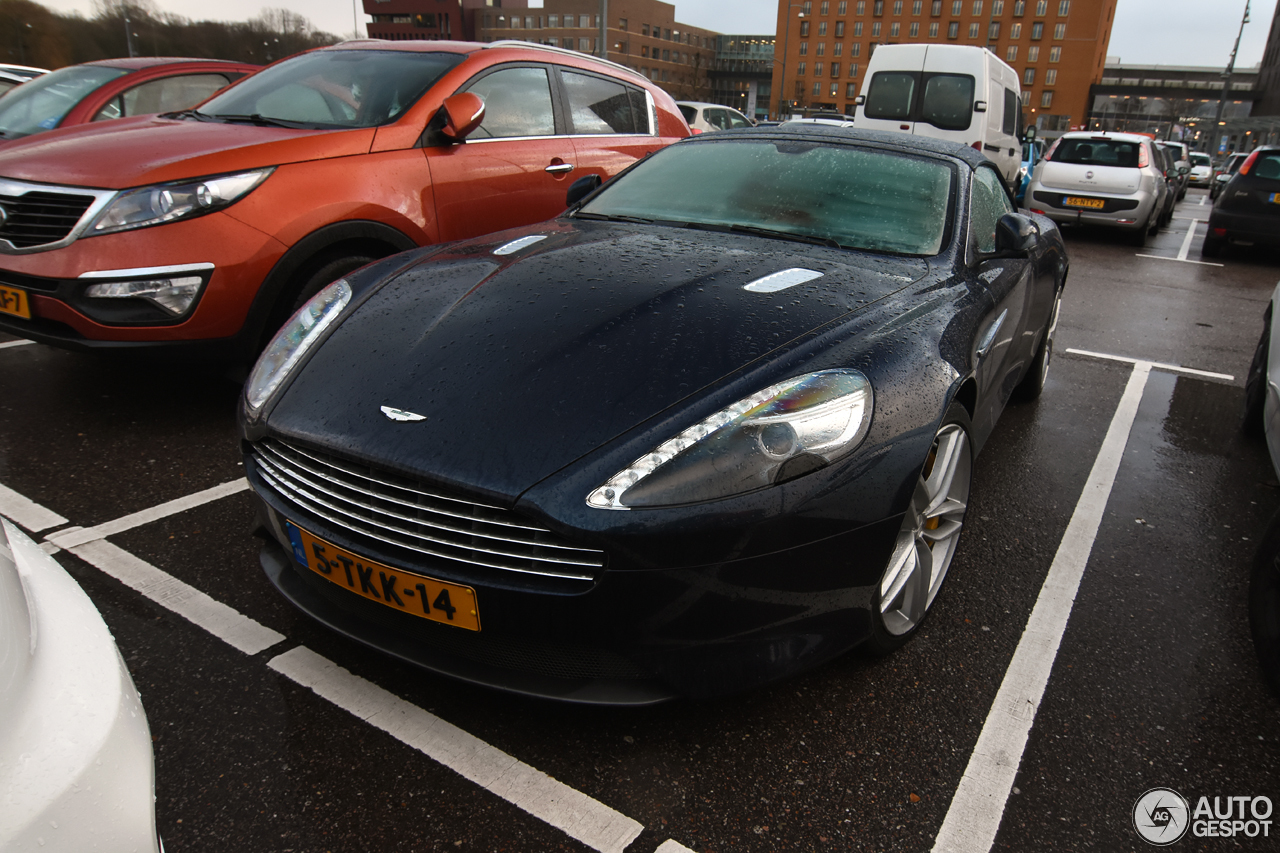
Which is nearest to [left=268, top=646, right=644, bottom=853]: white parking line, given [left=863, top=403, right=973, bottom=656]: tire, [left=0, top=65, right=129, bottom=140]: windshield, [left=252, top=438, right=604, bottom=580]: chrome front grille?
[left=252, top=438, right=604, bottom=580]: chrome front grille

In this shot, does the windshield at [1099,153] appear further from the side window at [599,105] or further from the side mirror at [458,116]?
the side mirror at [458,116]

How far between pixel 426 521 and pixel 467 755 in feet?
1.79

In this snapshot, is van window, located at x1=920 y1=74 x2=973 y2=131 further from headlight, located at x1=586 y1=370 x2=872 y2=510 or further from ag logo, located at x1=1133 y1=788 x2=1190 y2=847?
ag logo, located at x1=1133 y1=788 x2=1190 y2=847

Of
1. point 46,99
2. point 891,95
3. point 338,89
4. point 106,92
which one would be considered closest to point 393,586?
point 338,89

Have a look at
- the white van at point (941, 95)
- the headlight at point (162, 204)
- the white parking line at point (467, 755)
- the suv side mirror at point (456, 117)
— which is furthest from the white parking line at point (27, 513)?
the white van at point (941, 95)

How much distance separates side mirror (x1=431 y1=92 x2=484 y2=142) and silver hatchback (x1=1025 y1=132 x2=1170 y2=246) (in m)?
9.52

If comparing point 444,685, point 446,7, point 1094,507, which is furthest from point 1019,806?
point 446,7

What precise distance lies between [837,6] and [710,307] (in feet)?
338

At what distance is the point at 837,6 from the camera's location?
9081 cm

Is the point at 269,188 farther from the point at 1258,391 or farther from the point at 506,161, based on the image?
the point at 1258,391

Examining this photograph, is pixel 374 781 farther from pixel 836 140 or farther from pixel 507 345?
pixel 836 140

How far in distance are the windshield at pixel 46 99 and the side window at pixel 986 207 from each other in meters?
6.28

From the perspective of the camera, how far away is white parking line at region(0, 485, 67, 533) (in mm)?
2592

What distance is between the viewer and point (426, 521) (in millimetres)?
1618
